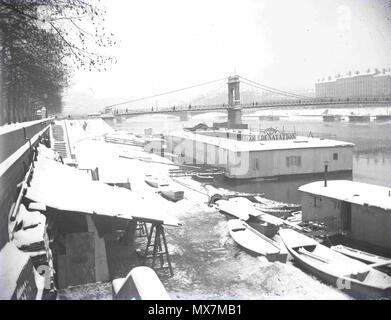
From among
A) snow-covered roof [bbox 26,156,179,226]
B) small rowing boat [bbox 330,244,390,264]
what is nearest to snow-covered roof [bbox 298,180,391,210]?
small rowing boat [bbox 330,244,390,264]

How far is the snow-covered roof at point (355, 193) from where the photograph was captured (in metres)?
19.2

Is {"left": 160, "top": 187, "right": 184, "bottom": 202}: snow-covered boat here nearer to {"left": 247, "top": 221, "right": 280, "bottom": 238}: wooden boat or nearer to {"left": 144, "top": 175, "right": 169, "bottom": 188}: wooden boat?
{"left": 144, "top": 175, "right": 169, "bottom": 188}: wooden boat

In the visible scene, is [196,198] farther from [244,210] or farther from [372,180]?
[372,180]

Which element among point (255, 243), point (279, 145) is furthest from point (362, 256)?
point (279, 145)

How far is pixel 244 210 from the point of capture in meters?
20.4

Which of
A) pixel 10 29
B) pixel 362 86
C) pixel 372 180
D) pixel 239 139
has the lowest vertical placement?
pixel 372 180

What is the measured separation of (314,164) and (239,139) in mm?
12114

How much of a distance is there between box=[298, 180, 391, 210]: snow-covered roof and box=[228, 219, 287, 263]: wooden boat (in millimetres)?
6827

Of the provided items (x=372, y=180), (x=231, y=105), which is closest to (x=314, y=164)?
(x=372, y=180)

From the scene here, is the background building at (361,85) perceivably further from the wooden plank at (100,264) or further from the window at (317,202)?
the wooden plank at (100,264)

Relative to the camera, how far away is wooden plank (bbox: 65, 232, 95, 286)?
10.4 meters

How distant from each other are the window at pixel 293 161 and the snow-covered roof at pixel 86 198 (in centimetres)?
3164

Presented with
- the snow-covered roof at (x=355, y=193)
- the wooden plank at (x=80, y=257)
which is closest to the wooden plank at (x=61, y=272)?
the wooden plank at (x=80, y=257)

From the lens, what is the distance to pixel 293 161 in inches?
1692
